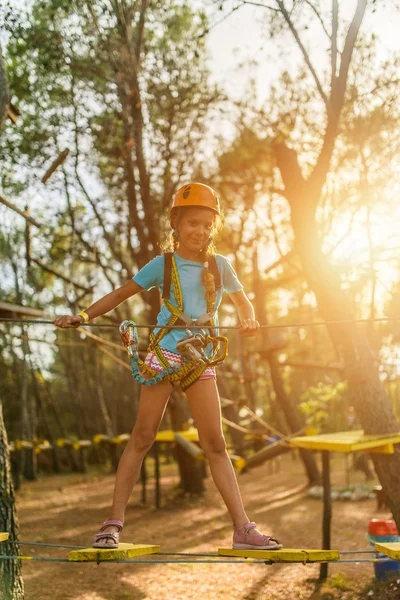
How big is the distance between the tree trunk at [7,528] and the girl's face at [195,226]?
2.09 metres

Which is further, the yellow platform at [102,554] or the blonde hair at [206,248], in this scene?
the blonde hair at [206,248]

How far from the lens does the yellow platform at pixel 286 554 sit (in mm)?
3301

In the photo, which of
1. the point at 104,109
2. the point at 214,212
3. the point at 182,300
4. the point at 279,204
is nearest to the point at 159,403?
the point at 182,300

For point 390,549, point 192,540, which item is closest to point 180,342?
point 390,549

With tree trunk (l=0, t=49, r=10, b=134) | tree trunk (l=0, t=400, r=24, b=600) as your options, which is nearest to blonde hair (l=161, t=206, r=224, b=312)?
tree trunk (l=0, t=400, r=24, b=600)

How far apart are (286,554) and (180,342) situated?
1.14 meters

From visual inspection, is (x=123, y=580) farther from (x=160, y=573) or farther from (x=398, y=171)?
(x=398, y=171)

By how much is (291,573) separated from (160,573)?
1326 mm

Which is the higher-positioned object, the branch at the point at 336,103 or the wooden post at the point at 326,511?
the branch at the point at 336,103

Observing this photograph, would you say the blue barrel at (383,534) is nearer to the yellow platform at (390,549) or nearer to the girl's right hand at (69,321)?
the yellow platform at (390,549)

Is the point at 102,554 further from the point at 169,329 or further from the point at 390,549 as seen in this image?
the point at 390,549

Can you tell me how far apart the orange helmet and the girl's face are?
4cm

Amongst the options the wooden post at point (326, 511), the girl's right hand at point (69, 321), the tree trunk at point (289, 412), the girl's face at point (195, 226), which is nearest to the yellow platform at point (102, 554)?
the girl's right hand at point (69, 321)

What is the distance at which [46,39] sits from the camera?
10.8m
